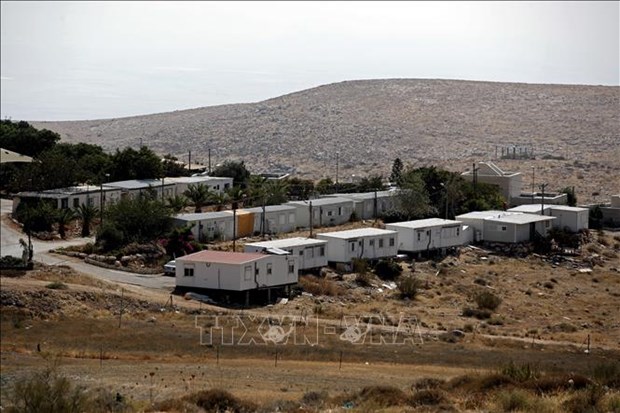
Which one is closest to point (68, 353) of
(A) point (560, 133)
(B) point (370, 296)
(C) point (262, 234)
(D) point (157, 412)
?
(D) point (157, 412)

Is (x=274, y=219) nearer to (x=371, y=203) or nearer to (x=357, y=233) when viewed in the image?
(x=357, y=233)

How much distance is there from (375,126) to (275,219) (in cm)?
5345

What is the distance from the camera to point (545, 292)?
36906 mm

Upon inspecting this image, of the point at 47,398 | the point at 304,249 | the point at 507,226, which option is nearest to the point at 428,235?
the point at 507,226

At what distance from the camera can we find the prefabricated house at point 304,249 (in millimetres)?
36969

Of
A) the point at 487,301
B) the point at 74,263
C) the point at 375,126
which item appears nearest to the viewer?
the point at 487,301

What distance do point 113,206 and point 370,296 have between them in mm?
11939

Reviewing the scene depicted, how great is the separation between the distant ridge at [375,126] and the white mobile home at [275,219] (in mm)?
18924

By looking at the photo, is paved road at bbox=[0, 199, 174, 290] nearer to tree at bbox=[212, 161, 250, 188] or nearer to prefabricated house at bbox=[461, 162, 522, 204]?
tree at bbox=[212, 161, 250, 188]

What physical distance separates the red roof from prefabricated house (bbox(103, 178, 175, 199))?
12.4 m

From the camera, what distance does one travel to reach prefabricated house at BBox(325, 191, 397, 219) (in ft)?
167

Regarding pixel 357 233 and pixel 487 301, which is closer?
pixel 487 301

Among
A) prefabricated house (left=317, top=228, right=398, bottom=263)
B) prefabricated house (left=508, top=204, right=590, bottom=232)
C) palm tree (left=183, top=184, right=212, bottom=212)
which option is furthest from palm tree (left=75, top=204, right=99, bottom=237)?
prefabricated house (left=508, top=204, right=590, bottom=232)

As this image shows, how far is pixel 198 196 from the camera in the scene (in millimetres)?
48062
